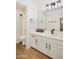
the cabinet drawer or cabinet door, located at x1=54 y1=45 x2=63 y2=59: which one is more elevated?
the cabinet drawer

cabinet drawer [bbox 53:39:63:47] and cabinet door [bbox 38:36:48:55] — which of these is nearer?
cabinet drawer [bbox 53:39:63:47]

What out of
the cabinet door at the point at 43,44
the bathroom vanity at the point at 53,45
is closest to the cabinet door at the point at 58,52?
the bathroom vanity at the point at 53,45

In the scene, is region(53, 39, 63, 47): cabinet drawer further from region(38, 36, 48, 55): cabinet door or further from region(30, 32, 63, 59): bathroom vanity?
region(38, 36, 48, 55): cabinet door

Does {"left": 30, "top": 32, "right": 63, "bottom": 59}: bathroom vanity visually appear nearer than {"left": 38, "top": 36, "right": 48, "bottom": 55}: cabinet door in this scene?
Yes

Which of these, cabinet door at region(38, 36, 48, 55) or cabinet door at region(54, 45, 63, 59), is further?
cabinet door at region(38, 36, 48, 55)

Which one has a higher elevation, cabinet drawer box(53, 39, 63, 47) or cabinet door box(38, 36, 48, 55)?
cabinet drawer box(53, 39, 63, 47)

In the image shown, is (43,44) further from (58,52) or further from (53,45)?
(58,52)

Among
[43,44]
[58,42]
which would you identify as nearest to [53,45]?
[58,42]

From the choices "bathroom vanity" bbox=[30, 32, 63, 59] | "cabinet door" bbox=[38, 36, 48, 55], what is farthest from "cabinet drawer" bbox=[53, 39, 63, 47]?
"cabinet door" bbox=[38, 36, 48, 55]

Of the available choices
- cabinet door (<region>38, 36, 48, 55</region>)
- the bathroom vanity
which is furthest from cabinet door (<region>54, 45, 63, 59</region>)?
cabinet door (<region>38, 36, 48, 55</region>)

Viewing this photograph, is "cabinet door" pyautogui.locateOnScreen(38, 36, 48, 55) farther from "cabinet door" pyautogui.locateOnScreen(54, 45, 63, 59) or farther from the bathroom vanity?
"cabinet door" pyautogui.locateOnScreen(54, 45, 63, 59)

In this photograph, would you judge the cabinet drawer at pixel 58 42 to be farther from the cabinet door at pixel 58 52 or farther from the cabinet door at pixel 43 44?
the cabinet door at pixel 43 44
